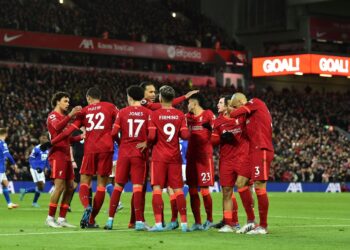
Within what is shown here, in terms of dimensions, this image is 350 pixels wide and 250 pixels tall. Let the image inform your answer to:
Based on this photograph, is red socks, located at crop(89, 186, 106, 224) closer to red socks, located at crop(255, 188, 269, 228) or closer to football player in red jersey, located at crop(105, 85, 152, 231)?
football player in red jersey, located at crop(105, 85, 152, 231)

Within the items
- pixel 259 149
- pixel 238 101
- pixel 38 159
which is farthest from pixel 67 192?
pixel 38 159

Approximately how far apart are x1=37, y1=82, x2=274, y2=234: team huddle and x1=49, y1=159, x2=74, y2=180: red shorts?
2cm

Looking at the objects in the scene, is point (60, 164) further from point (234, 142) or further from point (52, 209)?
point (234, 142)

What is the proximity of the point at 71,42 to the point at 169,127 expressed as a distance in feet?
134

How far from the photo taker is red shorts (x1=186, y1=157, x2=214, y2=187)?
16141 millimetres

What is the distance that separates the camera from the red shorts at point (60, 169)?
54.9 ft

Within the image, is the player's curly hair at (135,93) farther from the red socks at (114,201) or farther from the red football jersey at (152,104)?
the red socks at (114,201)

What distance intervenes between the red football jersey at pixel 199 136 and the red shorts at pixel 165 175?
905 mm

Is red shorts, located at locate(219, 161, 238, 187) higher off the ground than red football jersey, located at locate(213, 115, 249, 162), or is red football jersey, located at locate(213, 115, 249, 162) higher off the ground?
red football jersey, located at locate(213, 115, 249, 162)

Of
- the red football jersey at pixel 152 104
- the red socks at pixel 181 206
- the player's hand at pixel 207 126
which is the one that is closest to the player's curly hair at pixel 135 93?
Result: the red football jersey at pixel 152 104

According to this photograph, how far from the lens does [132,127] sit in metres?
15.7

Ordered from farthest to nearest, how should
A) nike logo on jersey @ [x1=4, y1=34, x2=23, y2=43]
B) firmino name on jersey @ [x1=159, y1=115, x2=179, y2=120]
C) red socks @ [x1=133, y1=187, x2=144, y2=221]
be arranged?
1. nike logo on jersey @ [x1=4, y1=34, x2=23, y2=43]
2. red socks @ [x1=133, y1=187, x2=144, y2=221]
3. firmino name on jersey @ [x1=159, y1=115, x2=179, y2=120]

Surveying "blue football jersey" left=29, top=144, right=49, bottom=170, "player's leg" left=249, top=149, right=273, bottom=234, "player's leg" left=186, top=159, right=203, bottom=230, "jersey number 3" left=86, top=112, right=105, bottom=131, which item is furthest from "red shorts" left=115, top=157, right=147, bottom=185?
"blue football jersey" left=29, top=144, right=49, bottom=170

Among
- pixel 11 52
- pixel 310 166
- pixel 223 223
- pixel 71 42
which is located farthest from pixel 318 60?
pixel 223 223
